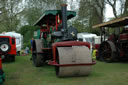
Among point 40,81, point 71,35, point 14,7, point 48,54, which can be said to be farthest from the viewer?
point 14,7

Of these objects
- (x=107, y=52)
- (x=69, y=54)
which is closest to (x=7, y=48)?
(x=69, y=54)

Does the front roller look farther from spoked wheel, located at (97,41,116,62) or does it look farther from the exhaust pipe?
spoked wheel, located at (97,41,116,62)

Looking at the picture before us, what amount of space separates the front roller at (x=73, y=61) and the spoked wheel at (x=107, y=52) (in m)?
3.69

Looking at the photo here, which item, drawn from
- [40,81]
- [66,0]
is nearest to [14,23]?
[66,0]

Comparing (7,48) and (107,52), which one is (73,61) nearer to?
(7,48)

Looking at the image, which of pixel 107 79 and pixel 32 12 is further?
pixel 32 12

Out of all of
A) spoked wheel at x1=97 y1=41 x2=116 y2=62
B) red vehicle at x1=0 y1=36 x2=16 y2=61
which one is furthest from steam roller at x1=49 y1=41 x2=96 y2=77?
red vehicle at x1=0 y1=36 x2=16 y2=61

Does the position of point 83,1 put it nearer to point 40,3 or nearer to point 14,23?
point 40,3

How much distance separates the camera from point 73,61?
4637 millimetres

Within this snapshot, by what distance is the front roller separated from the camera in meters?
4.61

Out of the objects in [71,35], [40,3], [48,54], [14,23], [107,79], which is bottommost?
[107,79]

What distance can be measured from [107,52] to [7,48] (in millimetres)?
4740

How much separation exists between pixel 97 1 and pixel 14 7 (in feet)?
34.9

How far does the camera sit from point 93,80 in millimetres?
4664
